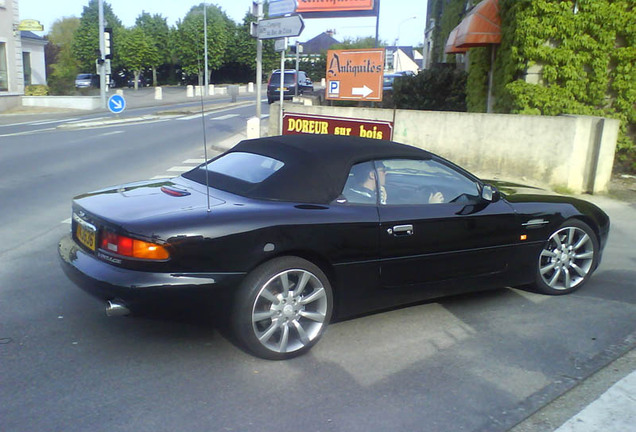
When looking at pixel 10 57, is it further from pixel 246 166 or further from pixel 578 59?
pixel 246 166

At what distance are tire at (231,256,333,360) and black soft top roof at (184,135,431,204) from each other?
0.53 metres

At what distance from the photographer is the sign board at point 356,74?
48.9 feet

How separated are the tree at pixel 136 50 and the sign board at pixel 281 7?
157 ft

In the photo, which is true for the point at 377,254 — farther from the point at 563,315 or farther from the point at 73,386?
the point at 73,386

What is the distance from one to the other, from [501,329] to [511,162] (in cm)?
705

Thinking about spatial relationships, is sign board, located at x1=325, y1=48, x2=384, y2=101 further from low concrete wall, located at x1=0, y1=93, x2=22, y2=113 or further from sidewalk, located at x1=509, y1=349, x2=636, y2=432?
low concrete wall, located at x1=0, y1=93, x2=22, y2=113

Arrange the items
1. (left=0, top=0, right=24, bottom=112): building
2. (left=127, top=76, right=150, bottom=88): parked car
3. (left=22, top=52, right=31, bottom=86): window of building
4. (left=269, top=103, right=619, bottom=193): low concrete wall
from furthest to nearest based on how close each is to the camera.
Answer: (left=127, top=76, right=150, bottom=88): parked car < (left=22, top=52, right=31, bottom=86): window of building < (left=0, top=0, right=24, bottom=112): building < (left=269, top=103, right=619, bottom=193): low concrete wall

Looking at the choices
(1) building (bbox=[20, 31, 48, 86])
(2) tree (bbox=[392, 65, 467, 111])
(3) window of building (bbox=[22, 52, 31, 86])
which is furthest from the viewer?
(3) window of building (bbox=[22, 52, 31, 86])

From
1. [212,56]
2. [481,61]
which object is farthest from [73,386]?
[212,56]

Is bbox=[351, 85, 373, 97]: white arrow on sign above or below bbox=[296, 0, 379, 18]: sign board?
below

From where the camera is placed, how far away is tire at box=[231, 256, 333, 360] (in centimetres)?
376

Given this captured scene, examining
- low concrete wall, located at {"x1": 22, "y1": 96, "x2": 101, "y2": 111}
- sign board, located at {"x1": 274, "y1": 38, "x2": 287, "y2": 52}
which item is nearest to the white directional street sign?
sign board, located at {"x1": 274, "y1": 38, "x2": 287, "y2": 52}

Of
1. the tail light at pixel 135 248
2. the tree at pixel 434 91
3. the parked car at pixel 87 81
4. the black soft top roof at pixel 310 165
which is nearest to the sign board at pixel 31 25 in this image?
the parked car at pixel 87 81

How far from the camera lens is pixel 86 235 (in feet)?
13.3
